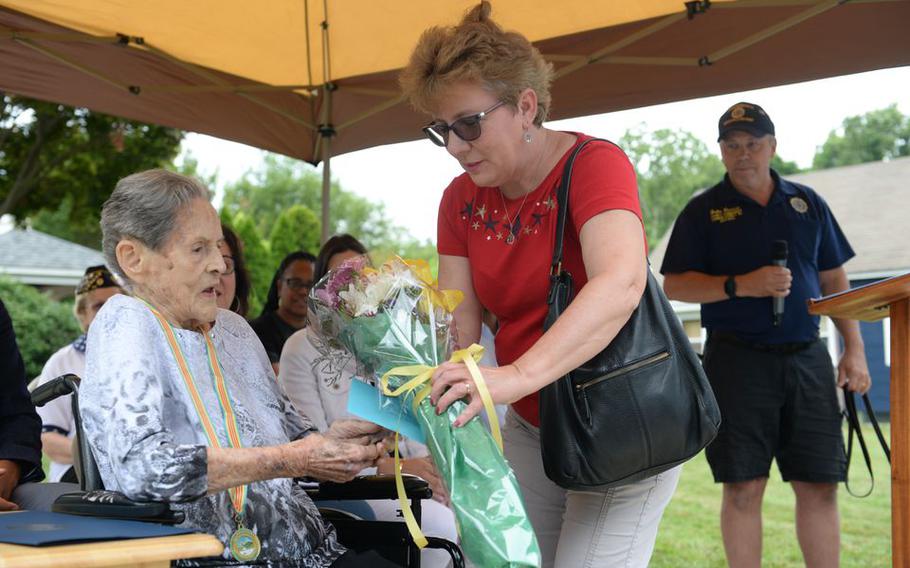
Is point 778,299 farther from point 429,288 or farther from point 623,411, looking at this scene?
point 429,288

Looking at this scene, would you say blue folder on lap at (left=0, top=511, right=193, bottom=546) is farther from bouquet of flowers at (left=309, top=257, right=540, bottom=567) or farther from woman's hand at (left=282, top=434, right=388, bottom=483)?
bouquet of flowers at (left=309, top=257, right=540, bottom=567)

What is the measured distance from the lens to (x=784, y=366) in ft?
15.0

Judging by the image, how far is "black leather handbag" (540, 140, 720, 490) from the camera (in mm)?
2234

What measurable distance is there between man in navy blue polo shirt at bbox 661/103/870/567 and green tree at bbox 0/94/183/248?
795 cm

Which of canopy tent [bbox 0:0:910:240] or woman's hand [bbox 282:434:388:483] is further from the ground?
canopy tent [bbox 0:0:910:240]

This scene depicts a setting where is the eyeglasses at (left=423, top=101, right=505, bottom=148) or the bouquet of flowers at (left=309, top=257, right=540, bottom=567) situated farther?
the eyeglasses at (left=423, top=101, right=505, bottom=148)

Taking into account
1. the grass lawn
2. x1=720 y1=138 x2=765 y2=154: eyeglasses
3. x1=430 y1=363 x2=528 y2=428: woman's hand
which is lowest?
the grass lawn

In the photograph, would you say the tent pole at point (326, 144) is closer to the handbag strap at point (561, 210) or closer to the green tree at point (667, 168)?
the handbag strap at point (561, 210)

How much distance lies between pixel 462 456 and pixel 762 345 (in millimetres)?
2919

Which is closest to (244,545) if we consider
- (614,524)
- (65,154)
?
(614,524)

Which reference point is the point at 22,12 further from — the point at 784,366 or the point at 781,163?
the point at 781,163

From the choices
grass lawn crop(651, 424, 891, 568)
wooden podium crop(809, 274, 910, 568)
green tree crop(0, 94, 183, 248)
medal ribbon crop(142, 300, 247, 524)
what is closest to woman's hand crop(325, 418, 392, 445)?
medal ribbon crop(142, 300, 247, 524)

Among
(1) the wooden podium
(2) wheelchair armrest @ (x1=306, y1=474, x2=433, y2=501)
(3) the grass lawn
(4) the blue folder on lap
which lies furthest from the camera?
(3) the grass lawn

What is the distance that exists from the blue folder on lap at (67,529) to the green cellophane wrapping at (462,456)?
1.87ft
